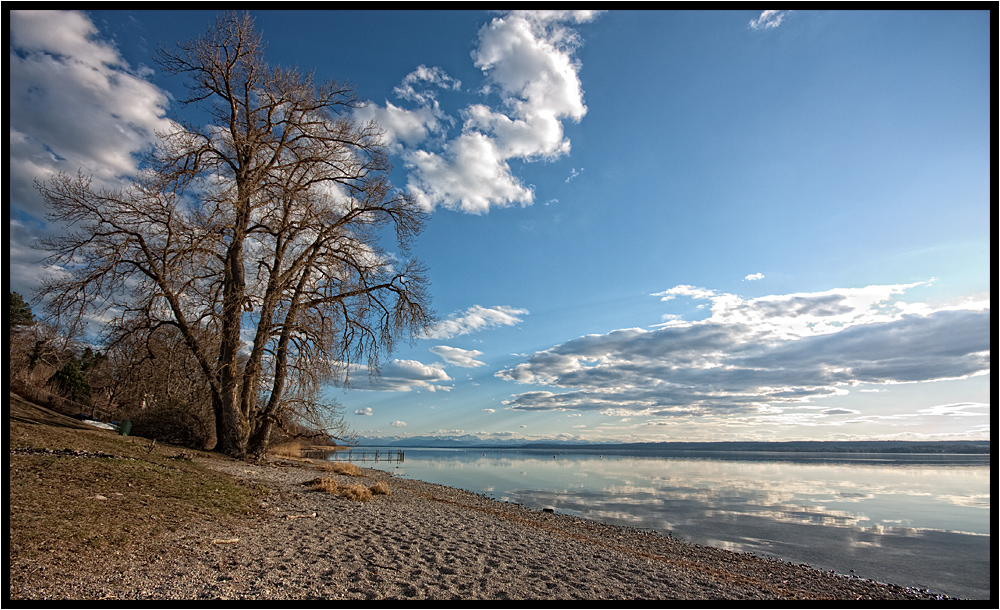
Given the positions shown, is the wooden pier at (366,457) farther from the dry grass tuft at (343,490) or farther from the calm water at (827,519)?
the dry grass tuft at (343,490)

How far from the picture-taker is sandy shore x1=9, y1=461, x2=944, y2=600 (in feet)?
16.8

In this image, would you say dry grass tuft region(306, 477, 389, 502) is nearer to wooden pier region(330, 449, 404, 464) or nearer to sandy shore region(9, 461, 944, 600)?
sandy shore region(9, 461, 944, 600)

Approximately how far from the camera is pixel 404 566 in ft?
21.6

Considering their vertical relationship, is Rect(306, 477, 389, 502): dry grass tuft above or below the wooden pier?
above

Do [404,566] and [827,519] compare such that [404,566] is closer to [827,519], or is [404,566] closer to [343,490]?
[343,490]

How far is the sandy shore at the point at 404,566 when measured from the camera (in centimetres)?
512

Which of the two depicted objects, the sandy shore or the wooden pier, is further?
the wooden pier

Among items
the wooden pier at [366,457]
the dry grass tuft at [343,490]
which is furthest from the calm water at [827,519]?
the wooden pier at [366,457]

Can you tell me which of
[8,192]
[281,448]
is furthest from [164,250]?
[281,448]

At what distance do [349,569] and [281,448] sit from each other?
3868 cm

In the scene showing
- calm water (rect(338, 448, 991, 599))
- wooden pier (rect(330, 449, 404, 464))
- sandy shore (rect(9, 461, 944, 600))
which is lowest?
wooden pier (rect(330, 449, 404, 464))

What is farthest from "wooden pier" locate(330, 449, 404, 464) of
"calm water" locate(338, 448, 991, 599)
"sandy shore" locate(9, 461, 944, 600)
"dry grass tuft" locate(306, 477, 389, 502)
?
"sandy shore" locate(9, 461, 944, 600)

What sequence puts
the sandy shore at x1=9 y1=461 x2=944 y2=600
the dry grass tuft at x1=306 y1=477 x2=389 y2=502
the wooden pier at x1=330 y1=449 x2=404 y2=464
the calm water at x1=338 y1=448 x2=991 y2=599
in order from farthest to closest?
the wooden pier at x1=330 y1=449 x2=404 y2=464 < the dry grass tuft at x1=306 y1=477 x2=389 y2=502 < the calm water at x1=338 y1=448 x2=991 y2=599 < the sandy shore at x1=9 y1=461 x2=944 y2=600

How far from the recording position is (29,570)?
4.63 m
